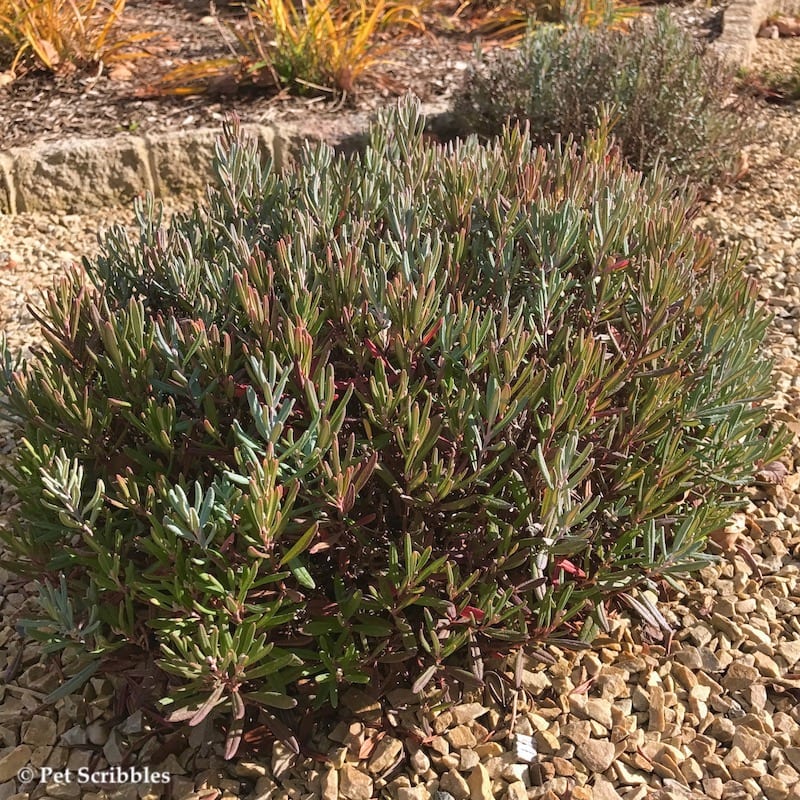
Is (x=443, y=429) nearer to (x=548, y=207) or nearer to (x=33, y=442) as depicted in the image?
(x=548, y=207)

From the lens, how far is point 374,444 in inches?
73.3

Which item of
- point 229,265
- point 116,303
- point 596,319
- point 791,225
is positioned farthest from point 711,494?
point 791,225

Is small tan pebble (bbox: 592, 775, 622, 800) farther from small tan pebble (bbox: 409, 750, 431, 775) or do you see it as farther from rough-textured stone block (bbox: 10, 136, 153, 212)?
rough-textured stone block (bbox: 10, 136, 153, 212)

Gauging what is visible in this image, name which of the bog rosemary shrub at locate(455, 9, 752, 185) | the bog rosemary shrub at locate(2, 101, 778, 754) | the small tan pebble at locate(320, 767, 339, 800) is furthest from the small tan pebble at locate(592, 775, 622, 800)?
the bog rosemary shrub at locate(455, 9, 752, 185)

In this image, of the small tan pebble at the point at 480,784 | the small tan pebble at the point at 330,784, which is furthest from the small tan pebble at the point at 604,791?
the small tan pebble at the point at 330,784

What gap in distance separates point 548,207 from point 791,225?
238 cm

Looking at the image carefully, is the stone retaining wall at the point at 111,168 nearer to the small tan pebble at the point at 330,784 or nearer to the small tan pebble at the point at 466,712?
the small tan pebble at the point at 466,712

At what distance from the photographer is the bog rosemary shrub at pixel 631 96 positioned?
13.4 feet

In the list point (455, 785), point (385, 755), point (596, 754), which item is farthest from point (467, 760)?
point (596, 754)

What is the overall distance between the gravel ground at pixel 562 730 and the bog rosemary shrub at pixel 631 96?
88.0 inches

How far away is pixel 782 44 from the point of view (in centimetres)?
638

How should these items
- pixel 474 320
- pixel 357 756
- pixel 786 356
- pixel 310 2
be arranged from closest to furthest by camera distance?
pixel 474 320 → pixel 357 756 → pixel 786 356 → pixel 310 2

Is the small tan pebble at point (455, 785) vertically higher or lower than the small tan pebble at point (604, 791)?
higher

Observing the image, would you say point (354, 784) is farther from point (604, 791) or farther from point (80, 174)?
point (80, 174)
